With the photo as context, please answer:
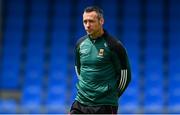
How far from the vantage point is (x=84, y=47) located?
11.2 ft

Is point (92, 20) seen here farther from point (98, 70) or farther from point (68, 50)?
point (68, 50)

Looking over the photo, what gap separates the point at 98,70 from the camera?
331 cm

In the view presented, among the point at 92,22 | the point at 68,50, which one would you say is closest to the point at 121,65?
the point at 92,22

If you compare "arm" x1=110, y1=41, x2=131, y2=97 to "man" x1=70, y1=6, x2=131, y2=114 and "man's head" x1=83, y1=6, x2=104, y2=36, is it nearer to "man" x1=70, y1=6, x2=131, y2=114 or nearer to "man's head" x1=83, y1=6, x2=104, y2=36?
"man" x1=70, y1=6, x2=131, y2=114

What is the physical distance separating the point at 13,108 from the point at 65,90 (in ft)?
3.71

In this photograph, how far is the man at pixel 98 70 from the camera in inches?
130

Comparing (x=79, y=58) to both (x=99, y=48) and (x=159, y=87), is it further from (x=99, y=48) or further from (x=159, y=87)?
(x=159, y=87)

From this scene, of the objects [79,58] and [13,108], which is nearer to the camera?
[79,58]

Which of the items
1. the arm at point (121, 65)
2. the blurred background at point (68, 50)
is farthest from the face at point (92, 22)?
the blurred background at point (68, 50)

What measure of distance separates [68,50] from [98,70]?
266 inches

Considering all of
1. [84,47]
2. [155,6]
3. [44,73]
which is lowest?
[44,73]

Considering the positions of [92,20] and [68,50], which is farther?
Result: [68,50]

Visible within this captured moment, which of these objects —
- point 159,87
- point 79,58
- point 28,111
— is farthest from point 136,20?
point 79,58

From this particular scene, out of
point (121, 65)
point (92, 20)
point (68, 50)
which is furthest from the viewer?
point (68, 50)
